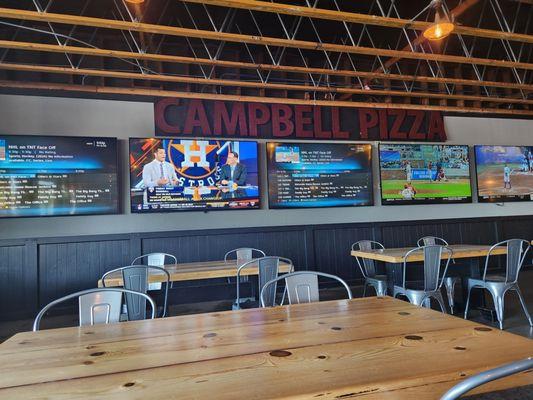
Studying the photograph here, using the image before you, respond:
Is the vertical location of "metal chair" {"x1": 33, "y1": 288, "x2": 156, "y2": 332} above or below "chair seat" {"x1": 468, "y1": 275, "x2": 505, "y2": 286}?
above

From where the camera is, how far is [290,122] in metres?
5.88

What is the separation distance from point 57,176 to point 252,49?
354cm

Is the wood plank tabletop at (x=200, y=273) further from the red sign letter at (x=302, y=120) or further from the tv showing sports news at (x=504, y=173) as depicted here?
the tv showing sports news at (x=504, y=173)

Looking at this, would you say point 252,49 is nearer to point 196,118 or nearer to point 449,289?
point 196,118

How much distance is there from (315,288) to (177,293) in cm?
185

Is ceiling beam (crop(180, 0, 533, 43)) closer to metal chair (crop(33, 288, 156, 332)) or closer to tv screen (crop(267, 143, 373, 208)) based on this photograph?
tv screen (crop(267, 143, 373, 208))

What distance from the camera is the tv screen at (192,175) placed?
16.8ft

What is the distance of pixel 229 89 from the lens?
19.6 ft

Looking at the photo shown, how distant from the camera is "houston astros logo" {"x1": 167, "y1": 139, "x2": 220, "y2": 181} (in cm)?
525

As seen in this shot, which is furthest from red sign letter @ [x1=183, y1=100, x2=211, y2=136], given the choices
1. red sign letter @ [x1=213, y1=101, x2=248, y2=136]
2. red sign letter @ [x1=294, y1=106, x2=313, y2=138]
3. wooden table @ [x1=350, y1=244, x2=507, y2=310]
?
wooden table @ [x1=350, y1=244, x2=507, y2=310]

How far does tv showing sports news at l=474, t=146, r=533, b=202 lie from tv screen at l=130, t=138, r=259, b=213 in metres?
4.29

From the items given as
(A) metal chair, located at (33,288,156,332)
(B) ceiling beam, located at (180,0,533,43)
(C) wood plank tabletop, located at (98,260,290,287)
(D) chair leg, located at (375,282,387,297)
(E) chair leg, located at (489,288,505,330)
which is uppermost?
(B) ceiling beam, located at (180,0,533,43)

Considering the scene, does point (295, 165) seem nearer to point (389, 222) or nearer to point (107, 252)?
point (389, 222)

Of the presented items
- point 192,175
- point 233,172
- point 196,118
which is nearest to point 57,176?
point 192,175
